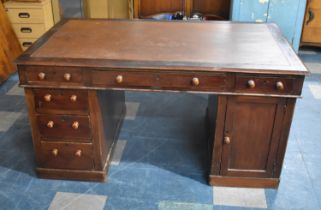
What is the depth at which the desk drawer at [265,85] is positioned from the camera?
1894mm

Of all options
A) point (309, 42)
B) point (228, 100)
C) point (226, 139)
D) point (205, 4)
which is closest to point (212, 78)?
A: point (228, 100)

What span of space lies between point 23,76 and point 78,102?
1.06 feet

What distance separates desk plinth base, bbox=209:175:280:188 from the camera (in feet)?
7.34

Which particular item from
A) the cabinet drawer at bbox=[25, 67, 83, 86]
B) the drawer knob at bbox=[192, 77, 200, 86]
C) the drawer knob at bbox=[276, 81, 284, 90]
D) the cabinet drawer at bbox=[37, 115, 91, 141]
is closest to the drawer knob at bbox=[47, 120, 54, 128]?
the cabinet drawer at bbox=[37, 115, 91, 141]

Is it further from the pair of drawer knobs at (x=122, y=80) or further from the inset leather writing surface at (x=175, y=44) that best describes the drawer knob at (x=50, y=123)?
the pair of drawer knobs at (x=122, y=80)

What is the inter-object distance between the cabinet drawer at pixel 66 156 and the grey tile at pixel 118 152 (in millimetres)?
251

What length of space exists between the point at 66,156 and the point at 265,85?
124cm

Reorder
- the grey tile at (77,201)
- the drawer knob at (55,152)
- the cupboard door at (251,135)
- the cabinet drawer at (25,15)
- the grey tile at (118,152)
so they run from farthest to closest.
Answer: the cabinet drawer at (25,15)
the grey tile at (118,152)
the drawer knob at (55,152)
the grey tile at (77,201)
the cupboard door at (251,135)

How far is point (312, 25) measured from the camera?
423 cm

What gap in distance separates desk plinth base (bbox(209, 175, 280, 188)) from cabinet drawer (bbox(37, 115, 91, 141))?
32.2 inches

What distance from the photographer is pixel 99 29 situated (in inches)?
96.0

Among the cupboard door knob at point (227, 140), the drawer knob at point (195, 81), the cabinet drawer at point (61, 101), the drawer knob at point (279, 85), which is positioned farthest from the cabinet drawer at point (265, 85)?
the cabinet drawer at point (61, 101)

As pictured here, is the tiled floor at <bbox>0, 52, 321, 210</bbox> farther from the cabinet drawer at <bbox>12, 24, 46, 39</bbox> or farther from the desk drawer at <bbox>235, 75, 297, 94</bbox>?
the cabinet drawer at <bbox>12, 24, 46, 39</bbox>

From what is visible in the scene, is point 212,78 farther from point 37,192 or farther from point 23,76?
point 37,192
